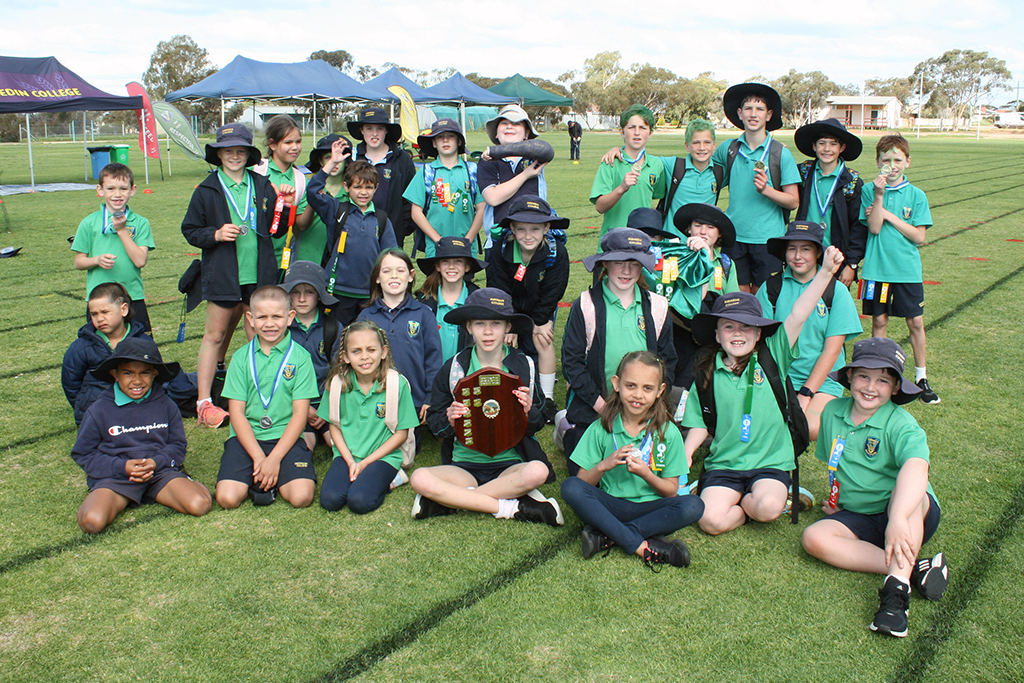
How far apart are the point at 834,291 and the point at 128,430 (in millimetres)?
4032

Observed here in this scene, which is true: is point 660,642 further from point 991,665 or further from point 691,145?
point 691,145

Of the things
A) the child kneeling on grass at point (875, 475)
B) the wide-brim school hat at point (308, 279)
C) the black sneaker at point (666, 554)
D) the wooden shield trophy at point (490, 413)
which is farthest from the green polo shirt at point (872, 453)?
the wide-brim school hat at point (308, 279)

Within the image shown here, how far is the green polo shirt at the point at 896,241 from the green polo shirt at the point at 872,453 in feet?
8.02

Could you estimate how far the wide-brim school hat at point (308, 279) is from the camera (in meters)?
4.75

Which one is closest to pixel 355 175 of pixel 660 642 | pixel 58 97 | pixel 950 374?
pixel 660 642

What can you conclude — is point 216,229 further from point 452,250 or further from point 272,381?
point 452,250

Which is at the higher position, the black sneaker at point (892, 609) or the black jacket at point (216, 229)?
the black jacket at point (216, 229)

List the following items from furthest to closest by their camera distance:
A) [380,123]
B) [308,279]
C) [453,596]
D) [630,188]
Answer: [380,123]
[630,188]
[308,279]
[453,596]

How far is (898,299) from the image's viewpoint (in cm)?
564

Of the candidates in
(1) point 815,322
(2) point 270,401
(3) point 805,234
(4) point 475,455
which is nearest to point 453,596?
(4) point 475,455

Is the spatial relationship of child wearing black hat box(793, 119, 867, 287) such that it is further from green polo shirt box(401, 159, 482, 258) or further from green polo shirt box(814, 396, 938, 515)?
green polo shirt box(401, 159, 482, 258)

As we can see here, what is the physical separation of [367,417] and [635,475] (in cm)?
150

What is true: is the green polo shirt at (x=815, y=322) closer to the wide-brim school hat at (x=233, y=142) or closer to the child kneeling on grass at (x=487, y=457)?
the child kneeling on grass at (x=487, y=457)

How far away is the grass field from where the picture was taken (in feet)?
9.21
